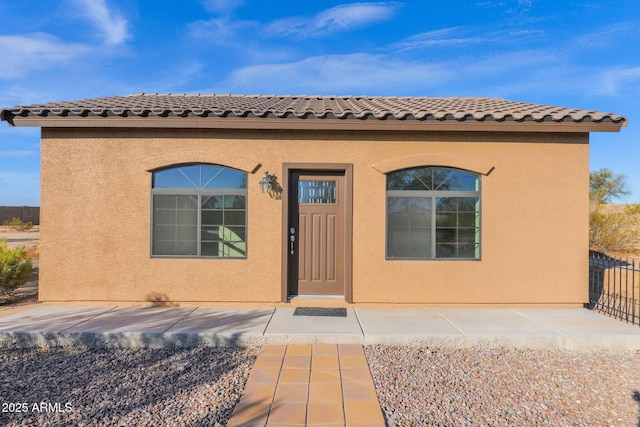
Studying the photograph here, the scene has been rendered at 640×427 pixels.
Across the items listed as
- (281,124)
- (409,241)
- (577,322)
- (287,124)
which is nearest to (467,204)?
(409,241)

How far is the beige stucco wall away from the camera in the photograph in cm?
615

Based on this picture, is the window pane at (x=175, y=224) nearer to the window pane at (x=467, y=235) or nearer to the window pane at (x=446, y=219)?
the window pane at (x=446, y=219)

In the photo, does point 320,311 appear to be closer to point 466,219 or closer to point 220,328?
point 220,328

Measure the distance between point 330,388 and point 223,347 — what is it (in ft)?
6.02

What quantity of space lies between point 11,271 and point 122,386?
544 centimetres

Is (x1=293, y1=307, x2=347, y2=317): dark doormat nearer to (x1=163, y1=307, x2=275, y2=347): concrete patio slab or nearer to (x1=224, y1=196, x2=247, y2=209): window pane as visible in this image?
(x1=163, y1=307, x2=275, y2=347): concrete patio slab

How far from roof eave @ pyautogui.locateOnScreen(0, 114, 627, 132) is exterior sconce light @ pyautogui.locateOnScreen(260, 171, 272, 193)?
0.91 metres

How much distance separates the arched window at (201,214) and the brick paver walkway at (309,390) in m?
2.54

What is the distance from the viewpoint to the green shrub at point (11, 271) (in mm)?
6649

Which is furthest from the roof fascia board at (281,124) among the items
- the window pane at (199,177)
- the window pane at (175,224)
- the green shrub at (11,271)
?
the green shrub at (11,271)

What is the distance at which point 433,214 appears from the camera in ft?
20.6

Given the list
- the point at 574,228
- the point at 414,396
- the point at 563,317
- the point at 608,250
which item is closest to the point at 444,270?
the point at 563,317

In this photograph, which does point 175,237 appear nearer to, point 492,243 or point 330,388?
point 330,388

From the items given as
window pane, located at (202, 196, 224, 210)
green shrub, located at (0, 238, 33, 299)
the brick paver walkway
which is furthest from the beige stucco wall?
the brick paver walkway
